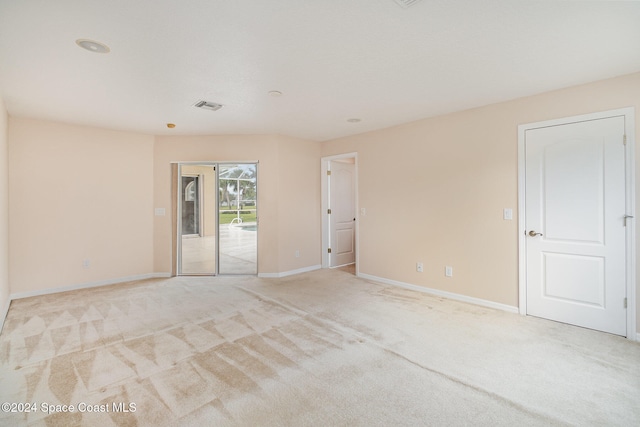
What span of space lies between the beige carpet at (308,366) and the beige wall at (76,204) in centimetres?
82

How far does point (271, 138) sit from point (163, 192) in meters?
2.15

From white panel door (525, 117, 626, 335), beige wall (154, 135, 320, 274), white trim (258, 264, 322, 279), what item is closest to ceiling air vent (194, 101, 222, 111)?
beige wall (154, 135, 320, 274)

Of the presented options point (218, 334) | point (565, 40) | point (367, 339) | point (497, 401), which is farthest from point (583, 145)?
point (218, 334)

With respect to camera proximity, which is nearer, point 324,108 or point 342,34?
point 342,34

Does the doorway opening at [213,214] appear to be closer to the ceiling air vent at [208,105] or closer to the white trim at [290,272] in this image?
the white trim at [290,272]

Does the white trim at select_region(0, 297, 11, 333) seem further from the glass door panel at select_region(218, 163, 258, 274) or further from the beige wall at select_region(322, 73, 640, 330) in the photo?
the beige wall at select_region(322, 73, 640, 330)

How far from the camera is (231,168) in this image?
17.2 ft

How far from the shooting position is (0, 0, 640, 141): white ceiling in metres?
1.84

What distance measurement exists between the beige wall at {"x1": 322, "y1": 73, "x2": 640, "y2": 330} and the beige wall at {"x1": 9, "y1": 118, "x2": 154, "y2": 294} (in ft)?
12.8

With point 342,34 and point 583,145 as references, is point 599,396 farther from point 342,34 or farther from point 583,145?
point 342,34

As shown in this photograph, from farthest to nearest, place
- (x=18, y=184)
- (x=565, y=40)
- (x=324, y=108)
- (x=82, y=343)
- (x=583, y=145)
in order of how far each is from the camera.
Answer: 1. (x=18, y=184)
2. (x=324, y=108)
3. (x=583, y=145)
4. (x=82, y=343)
5. (x=565, y=40)

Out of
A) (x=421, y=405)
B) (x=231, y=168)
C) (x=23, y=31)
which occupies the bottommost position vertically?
(x=421, y=405)

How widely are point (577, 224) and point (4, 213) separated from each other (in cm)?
668

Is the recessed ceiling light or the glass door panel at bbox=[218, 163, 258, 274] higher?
the recessed ceiling light
